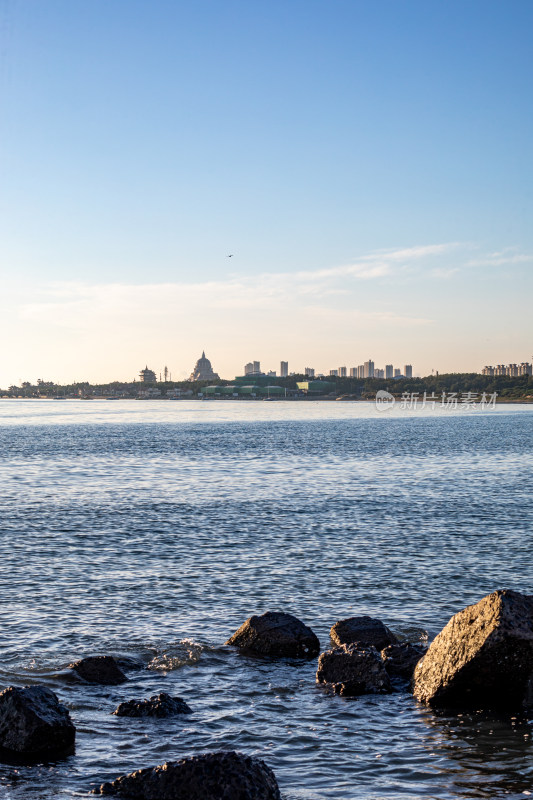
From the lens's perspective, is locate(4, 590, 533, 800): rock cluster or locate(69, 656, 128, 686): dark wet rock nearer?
locate(4, 590, 533, 800): rock cluster

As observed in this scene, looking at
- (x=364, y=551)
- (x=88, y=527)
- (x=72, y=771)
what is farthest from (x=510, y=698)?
(x=88, y=527)

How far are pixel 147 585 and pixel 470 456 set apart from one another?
2319 inches

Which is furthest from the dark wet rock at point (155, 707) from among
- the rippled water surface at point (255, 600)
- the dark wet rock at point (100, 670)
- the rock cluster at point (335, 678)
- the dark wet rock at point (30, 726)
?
the dark wet rock at point (100, 670)

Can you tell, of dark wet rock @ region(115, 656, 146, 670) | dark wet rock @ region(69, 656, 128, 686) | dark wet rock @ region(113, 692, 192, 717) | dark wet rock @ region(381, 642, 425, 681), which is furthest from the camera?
dark wet rock @ region(115, 656, 146, 670)

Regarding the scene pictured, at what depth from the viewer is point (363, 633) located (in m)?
17.2

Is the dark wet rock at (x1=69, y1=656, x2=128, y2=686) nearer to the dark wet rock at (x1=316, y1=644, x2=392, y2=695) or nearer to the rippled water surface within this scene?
the rippled water surface

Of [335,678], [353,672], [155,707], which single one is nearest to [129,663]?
[155,707]

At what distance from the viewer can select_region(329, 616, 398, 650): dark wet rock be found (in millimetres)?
16953

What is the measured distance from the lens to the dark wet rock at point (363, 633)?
17.0 m

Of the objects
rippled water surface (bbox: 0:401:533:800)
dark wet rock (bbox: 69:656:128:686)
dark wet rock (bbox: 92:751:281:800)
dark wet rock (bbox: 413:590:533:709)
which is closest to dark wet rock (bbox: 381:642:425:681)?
dark wet rock (bbox: 413:590:533:709)

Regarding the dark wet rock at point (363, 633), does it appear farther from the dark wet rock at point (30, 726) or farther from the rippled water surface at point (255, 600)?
the dark wet rock at point (30, 726)

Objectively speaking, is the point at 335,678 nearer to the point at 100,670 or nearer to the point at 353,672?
the point at 353,672

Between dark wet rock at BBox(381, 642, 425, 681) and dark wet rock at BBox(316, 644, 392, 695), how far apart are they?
0.56 meters

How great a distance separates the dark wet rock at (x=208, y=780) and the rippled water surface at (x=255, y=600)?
0.97 metres
